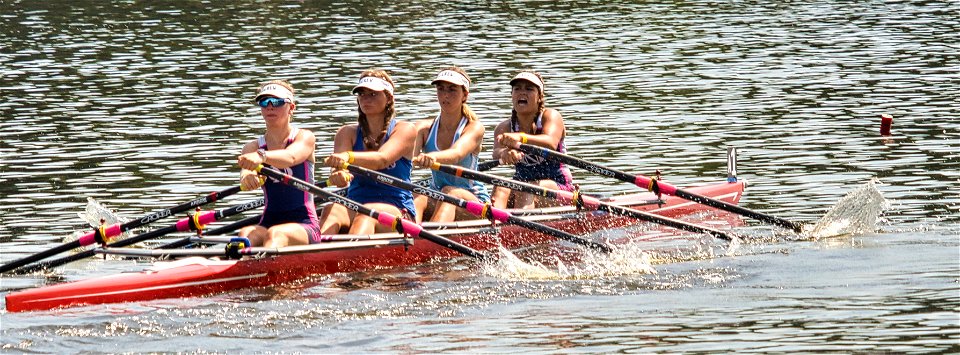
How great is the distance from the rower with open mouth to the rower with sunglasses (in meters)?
3.33

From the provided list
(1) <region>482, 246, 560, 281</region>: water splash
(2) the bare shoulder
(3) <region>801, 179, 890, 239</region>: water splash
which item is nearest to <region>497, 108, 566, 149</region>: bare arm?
(2) the bare shoulder

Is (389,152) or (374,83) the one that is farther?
(389,152)

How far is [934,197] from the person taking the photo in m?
19.9

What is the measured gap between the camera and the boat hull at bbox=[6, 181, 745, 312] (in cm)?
1383

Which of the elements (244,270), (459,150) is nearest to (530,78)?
(459,150)

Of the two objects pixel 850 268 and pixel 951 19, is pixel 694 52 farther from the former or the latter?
pixel 850 268

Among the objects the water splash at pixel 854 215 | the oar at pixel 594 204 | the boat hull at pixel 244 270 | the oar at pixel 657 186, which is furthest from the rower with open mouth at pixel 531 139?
the water splash at pixel 854 215

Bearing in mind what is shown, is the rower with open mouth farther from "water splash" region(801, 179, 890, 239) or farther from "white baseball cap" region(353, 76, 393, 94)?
"water splash" region(801, 179, 890, 239)

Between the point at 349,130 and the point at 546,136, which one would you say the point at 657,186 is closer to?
the point at 546,136

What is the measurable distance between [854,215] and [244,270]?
7.32 m

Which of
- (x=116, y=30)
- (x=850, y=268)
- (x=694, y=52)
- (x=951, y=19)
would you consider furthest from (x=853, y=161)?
(x=116, y=30)

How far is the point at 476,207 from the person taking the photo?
16344 millimetres

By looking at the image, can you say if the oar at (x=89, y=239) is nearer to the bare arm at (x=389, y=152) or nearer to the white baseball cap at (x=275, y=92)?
the white baseball cap at (x=275, y=92)

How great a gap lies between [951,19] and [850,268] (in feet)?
107
